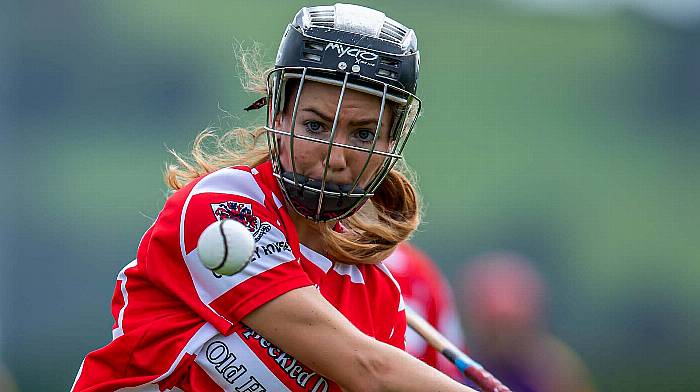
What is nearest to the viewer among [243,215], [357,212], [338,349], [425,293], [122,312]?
[338,349]

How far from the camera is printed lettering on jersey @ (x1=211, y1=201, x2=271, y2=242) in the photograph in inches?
119

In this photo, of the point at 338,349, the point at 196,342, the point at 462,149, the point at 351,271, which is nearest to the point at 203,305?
the point at 196,342

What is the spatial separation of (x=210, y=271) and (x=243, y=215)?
0.61ft

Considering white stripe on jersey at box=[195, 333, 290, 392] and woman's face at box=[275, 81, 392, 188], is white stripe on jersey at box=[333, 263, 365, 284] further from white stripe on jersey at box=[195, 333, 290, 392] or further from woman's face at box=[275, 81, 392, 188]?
white stripe on jersey at box=[195, 333, 290, 392]

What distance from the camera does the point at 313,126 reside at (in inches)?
123

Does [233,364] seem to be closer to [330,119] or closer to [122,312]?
[122,312]

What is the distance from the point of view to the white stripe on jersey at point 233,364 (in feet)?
9.93

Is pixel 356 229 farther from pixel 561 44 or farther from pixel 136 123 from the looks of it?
pixel 561 44

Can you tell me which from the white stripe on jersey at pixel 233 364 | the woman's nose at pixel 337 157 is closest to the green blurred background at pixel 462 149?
the woman's nose at pixel 337 157

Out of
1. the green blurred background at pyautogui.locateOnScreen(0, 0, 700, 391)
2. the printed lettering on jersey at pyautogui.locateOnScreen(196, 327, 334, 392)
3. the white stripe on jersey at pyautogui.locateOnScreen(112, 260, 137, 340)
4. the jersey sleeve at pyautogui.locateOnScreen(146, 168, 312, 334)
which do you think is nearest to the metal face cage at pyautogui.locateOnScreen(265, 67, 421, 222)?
the jersey sleeve at pyautogui.locateOnScreen(146, 168, 312, 334)

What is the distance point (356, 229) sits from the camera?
3.51 m

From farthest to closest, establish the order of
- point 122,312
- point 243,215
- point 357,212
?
point 357,212 → point 122,312 → point 243,215

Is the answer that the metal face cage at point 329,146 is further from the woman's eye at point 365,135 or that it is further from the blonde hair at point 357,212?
the blonde hair at point 357,212

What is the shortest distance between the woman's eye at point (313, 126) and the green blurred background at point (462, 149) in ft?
12.2
